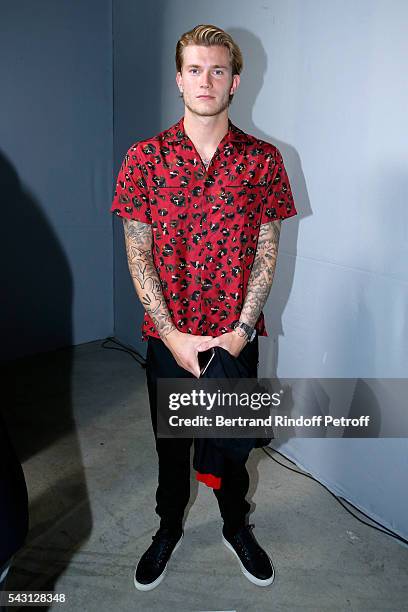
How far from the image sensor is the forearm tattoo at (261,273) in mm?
1592

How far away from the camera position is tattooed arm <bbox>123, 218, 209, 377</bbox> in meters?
1.55

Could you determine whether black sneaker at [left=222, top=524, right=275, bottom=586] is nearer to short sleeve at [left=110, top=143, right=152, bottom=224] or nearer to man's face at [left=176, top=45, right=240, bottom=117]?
short sleeve at [left=110, top=143, right=152, bottom=224]

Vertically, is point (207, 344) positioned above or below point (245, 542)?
above

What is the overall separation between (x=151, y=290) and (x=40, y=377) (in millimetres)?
1896

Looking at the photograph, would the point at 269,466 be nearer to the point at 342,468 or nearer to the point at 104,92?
the point at 342,468

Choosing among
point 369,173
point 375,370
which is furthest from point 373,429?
point 369,173

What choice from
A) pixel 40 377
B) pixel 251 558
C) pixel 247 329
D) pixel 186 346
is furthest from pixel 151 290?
pixel 40 377

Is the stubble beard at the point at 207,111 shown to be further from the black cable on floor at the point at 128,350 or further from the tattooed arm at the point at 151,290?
the black cable on floor at the point at 128,350

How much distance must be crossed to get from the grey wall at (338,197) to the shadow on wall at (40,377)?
1007 mm

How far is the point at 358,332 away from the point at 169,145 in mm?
1005

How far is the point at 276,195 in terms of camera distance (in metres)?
1.59

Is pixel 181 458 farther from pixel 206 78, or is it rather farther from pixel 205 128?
pixel 206 78

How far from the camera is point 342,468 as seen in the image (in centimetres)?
222

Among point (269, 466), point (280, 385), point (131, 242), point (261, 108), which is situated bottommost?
point (269, 466)
